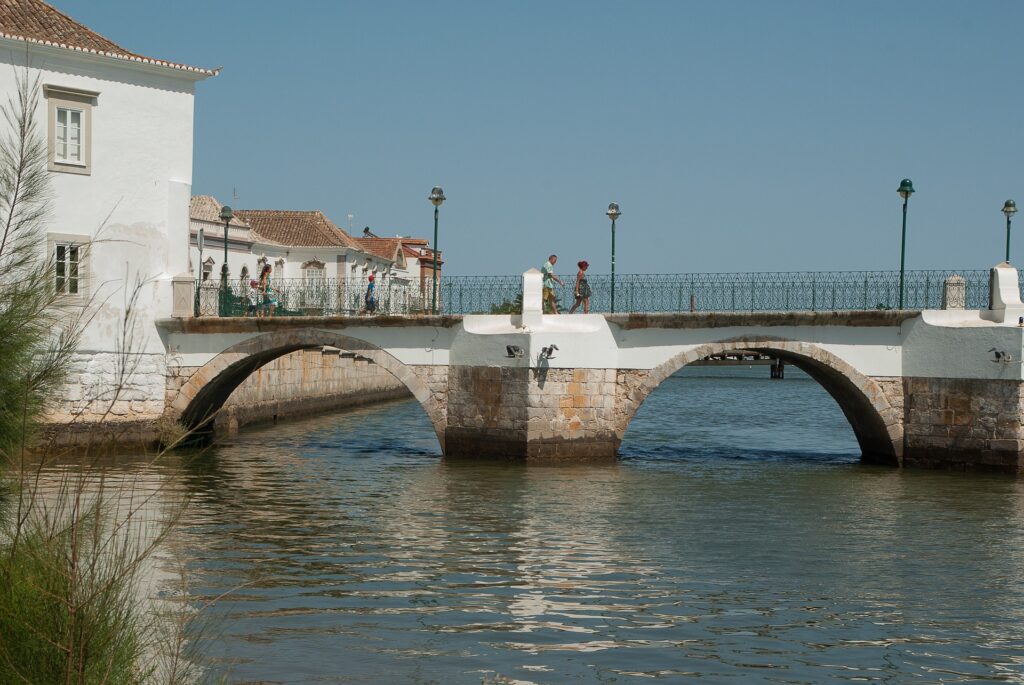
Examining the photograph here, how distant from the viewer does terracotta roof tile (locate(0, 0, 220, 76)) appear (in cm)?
2530

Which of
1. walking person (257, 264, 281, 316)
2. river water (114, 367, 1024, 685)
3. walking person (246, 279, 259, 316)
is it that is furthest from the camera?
walking person (246, 279, 259, 316)

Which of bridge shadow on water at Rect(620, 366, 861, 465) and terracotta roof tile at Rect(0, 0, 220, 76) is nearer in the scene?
terracotta roof tile at Rect(0, 0, 220, 76)

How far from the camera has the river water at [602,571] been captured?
10758 mm

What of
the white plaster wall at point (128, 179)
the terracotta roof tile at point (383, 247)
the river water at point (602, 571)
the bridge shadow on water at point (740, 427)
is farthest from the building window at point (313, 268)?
the river water at point (602, 571)

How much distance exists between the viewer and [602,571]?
576 inches

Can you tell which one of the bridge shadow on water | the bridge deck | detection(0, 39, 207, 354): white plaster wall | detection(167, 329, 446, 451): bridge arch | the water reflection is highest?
detection(0, 39, 207, 354): white plaster wall

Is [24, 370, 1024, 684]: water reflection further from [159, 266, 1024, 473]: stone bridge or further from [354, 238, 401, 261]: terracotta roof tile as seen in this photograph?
[354, 238, 401, 261]: terracotta roof tile

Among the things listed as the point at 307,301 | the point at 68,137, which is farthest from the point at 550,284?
the point at 68,137

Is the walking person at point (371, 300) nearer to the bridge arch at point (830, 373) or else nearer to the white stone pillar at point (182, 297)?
the white stone pillar at point (182, 297)

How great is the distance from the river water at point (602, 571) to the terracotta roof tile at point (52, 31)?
846cm

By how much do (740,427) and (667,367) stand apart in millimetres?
16170

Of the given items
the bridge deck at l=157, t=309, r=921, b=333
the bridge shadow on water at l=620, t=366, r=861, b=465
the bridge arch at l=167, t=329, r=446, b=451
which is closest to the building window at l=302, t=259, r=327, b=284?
the bridge shadow on water at l=620, t=366, r=861, b=465

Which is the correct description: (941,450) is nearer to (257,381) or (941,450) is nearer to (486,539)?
(486,539)

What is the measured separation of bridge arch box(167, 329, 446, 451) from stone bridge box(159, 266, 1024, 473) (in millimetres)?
67
